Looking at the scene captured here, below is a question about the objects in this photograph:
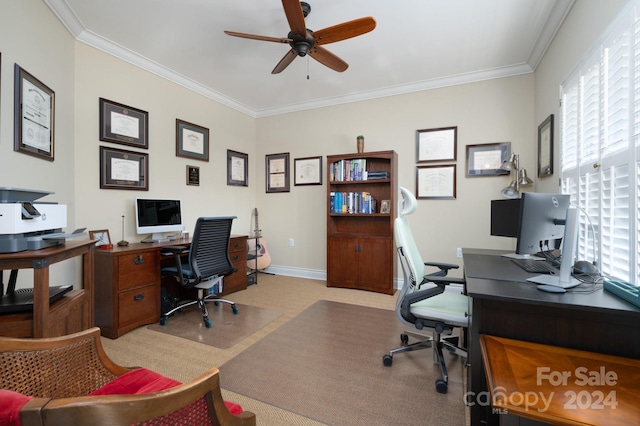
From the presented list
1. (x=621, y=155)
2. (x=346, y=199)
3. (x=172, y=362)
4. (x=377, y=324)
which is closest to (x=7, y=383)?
(x=172, y=362)

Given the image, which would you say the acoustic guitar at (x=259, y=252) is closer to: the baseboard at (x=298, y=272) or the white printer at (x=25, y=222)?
the baseboard at (x=298, y=272)

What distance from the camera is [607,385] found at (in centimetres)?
90

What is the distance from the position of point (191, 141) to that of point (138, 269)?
184cm

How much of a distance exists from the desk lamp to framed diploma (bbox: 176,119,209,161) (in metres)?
3.72

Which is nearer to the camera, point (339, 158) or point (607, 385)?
point (607, 385)

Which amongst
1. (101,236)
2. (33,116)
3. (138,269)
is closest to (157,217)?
(101,236)

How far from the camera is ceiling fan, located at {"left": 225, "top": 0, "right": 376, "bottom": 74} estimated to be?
200cm

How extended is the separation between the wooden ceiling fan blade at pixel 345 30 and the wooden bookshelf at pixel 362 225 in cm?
172

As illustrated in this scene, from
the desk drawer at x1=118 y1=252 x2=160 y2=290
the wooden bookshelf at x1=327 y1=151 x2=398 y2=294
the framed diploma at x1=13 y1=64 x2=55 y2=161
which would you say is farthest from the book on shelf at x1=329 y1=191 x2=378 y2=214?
the framed diploma at x1=13 y1=64 x2=55 y2=161

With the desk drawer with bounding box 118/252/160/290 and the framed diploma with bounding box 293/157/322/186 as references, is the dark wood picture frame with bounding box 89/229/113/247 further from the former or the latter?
the framed diploma with bounding box 293/157/322/186

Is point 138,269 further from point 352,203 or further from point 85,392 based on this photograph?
point 352,203

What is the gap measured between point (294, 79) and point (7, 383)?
11.8ft

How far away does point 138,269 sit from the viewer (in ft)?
8.46

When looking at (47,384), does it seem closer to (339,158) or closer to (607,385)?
(607,385)
